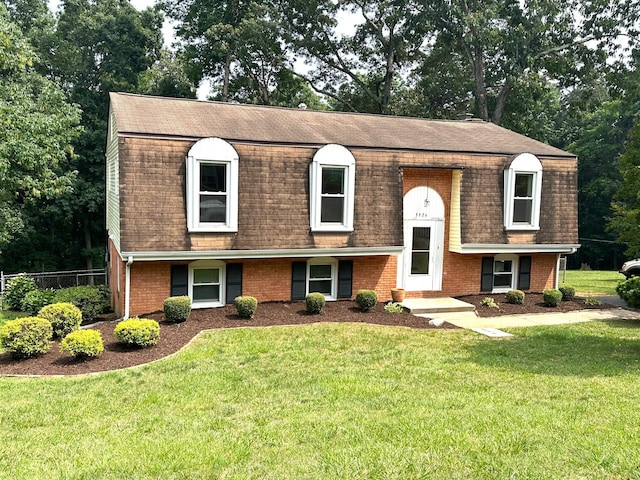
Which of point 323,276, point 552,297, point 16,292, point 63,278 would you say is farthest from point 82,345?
point 63,278

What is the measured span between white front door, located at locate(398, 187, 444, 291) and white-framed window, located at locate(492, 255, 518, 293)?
2072 millimetres

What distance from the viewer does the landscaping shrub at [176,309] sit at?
11.8m

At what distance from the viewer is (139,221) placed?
38.8 feet

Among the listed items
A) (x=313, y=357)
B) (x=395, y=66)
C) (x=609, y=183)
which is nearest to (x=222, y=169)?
(x=313, y=357)

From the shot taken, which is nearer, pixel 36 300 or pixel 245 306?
pixel 245 306

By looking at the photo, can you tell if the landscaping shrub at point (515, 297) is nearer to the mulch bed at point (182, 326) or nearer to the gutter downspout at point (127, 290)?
the mulch bed at point (182, 326)

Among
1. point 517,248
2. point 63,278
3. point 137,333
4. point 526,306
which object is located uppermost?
point 517,248

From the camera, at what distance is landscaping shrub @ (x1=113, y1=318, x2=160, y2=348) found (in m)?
9.84

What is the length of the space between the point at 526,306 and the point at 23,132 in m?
17.7

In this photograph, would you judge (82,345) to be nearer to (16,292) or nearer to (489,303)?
(16,292)

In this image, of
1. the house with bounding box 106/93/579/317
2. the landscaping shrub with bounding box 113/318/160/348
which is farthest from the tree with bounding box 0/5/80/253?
the landscaping shrub with bounding box 113/318/160/348

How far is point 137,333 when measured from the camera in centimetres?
985

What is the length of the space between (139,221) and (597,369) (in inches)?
393

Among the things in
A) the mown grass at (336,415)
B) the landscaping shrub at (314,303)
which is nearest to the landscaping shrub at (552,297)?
the mown grass at (336,415)
